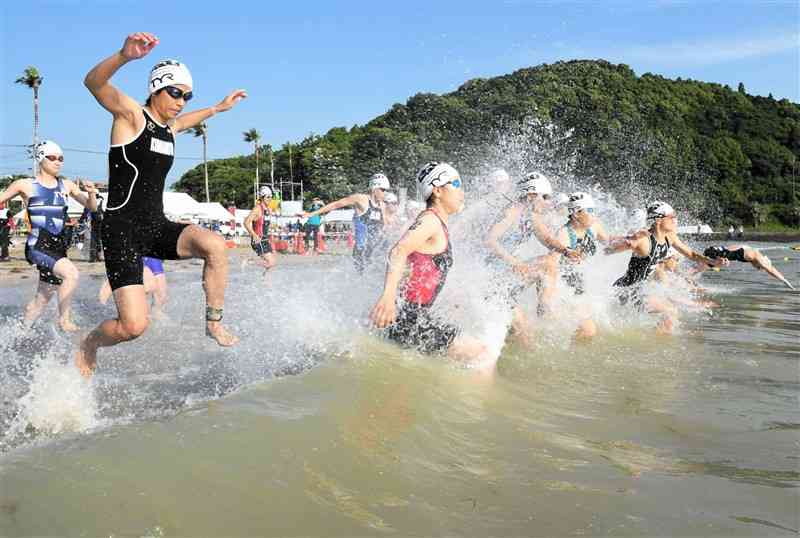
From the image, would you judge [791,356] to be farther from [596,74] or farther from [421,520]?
[596,74]

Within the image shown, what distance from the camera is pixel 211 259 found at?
4.59 metres

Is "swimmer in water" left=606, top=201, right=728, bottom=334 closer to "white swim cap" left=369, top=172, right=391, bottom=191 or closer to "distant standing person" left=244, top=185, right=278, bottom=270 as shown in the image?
"white swim cap" left=369, top=172, right=391, bottom=191

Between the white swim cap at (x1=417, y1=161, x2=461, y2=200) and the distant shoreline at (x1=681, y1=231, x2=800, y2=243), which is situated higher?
the white swim cap at (x1=417, y1=161, x2=461, y2=200)

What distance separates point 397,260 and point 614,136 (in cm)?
7325

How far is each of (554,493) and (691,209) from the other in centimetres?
8081

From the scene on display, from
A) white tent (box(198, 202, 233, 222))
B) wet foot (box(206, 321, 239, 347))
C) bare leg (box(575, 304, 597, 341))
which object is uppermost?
white tent (box(198, 202, 233, 222))

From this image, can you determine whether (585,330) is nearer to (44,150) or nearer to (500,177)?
(500,177)

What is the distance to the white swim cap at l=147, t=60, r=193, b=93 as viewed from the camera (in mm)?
4512

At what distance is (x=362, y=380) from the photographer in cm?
490

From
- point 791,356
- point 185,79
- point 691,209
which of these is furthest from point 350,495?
point 691,209

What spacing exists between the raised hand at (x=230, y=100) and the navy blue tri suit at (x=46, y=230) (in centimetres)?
298

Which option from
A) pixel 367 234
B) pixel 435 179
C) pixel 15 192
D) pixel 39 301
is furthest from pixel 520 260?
pixel 15 192

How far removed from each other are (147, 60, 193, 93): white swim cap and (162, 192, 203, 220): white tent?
129ft

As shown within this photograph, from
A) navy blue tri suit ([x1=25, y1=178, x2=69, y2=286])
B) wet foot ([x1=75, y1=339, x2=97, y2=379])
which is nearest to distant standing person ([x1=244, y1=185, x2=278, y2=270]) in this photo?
navy blue tri suit ([x1=25, y1=178, x2=69, y2=286])
